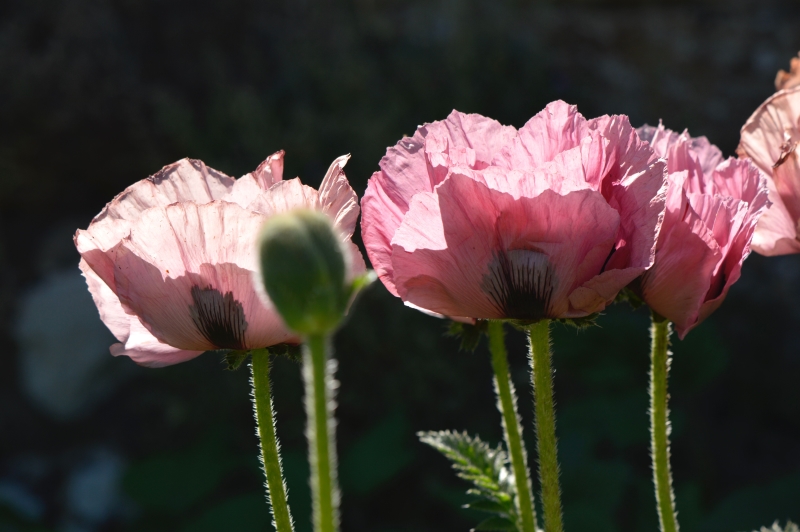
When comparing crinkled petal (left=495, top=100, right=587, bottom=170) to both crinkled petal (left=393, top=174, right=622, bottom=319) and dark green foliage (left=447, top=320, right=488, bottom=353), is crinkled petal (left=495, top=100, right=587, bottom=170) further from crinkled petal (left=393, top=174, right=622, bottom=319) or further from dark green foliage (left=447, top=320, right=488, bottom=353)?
dark green foliage (left=447, top=320, right=488, bottom=353)

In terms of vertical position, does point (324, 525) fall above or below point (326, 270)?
below

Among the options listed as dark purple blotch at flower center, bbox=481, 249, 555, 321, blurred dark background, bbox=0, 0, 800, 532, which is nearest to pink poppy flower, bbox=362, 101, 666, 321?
dark purple blotch at flower center, bbox=481, 249, 555, 321

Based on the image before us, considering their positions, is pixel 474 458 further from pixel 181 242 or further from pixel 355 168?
pixel 355 168

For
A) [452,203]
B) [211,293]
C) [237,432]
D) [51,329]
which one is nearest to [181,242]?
[211,293]

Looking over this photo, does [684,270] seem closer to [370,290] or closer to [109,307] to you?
[109,307]

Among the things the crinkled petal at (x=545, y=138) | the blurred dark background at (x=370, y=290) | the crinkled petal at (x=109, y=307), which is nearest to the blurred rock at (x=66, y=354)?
the blurred dark background at (x=370, y=290)

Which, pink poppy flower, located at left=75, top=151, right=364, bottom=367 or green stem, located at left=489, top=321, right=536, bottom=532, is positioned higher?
pink poppy flower, located at left=75, top=151, right=364, bottom=367

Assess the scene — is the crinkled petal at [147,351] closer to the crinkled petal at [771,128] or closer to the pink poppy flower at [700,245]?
the pink poppy flower at [700,245]
